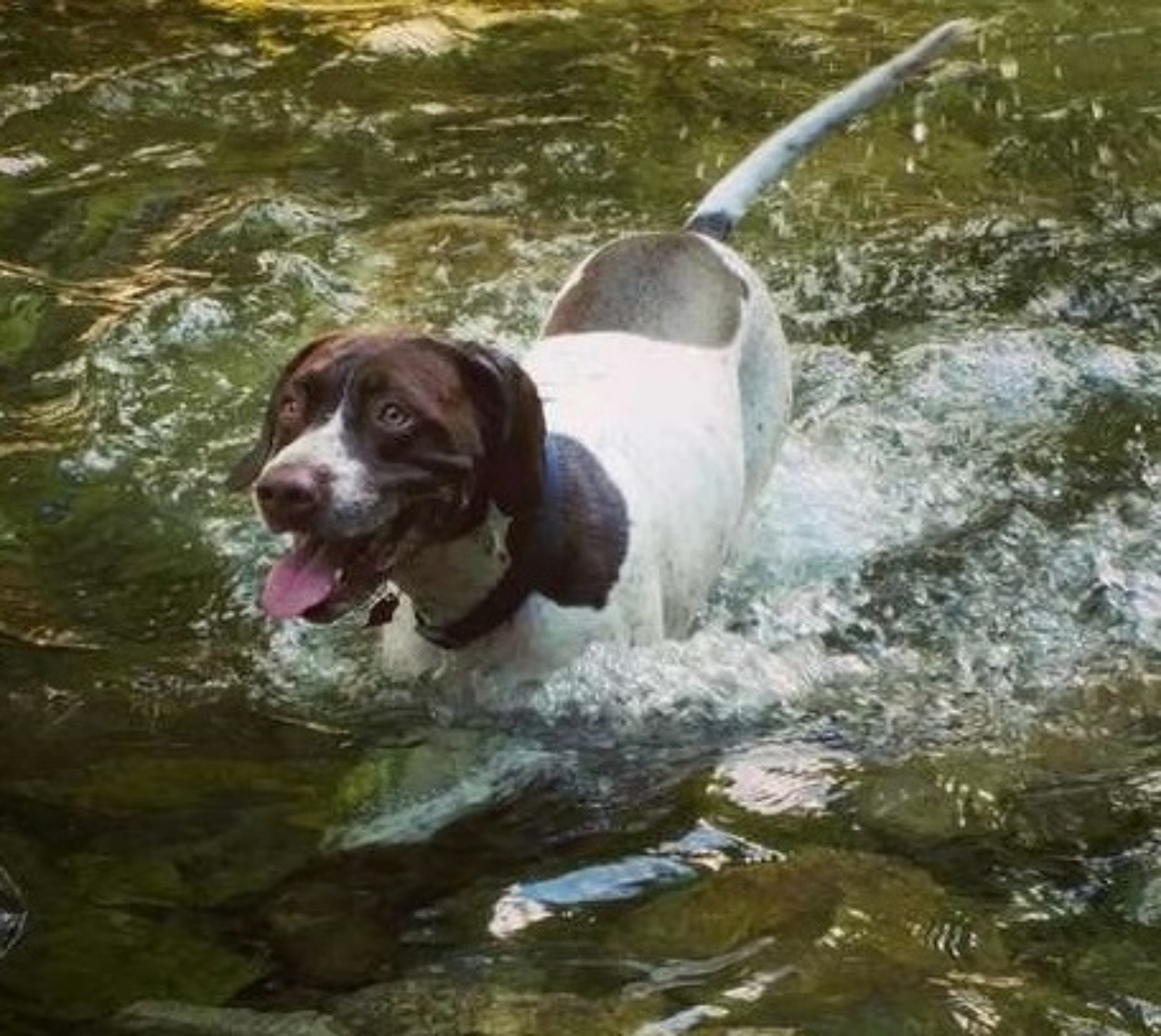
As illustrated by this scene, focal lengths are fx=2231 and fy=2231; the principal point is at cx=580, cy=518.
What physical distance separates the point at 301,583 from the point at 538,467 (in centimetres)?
55

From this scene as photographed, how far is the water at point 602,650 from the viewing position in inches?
143

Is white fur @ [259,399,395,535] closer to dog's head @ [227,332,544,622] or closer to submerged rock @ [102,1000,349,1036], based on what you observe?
dog's head @ [227,332,544,622]

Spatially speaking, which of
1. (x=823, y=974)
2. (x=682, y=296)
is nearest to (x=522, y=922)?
(x=823, y=974)

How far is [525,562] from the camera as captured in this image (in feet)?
14.9

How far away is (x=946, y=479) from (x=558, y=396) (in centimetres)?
143

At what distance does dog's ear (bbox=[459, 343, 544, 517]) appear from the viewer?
170 inches

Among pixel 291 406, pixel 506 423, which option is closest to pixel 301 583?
pixel 291 406

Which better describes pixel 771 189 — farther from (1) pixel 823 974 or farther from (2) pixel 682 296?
(1) pixel 823 974

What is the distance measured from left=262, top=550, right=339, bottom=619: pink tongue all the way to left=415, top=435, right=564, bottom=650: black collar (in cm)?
44

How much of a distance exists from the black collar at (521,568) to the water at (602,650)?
0.59 feet

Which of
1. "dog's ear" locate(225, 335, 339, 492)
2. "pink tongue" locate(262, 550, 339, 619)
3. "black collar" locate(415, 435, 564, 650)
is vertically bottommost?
"black collar" locate(415, 435, 564, 650)

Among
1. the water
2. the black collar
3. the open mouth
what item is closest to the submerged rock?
the water

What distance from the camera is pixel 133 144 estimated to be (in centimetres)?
872

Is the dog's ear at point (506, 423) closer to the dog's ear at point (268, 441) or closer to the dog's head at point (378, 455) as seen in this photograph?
the dog's head at point (378, 455)
